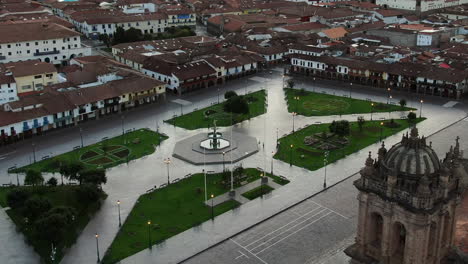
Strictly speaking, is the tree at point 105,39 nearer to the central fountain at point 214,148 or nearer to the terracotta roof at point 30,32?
the terracotta roof at point 30,32

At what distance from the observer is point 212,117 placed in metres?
89.7

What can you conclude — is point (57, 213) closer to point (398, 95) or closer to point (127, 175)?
point (127, 175)

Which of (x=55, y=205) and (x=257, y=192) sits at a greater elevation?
(x=55, y=205)

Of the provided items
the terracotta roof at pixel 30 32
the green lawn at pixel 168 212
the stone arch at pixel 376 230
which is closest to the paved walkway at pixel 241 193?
the green lawn at pixel 168 212

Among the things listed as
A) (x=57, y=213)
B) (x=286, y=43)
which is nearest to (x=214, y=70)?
(x=286, y=43)

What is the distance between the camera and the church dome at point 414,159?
3023 cm

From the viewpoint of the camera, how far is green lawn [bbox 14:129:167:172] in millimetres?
71438

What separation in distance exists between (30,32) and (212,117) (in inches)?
2359

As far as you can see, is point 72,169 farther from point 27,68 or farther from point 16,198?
point 27,68

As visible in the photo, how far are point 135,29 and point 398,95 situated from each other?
7431 cm

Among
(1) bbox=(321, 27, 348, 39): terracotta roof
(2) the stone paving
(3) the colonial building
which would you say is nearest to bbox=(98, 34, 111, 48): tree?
(3) the colonial building

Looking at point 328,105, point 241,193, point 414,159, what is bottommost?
point 241,193

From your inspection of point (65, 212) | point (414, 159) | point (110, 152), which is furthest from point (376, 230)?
point (110, 152)

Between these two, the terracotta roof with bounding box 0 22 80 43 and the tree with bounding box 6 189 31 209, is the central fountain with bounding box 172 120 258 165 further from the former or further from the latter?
the terracotta roof with bounding box 0 22 80 43
